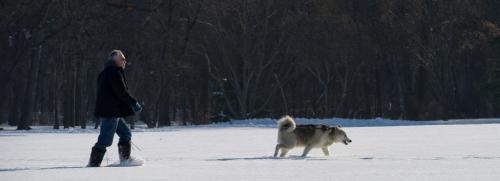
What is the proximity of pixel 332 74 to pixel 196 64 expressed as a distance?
923cm

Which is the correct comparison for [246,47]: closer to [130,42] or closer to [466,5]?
[130,42]

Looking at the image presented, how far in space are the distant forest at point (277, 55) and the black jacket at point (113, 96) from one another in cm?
3314

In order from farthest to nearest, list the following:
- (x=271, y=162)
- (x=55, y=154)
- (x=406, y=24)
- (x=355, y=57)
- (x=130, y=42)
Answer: (x=355, y=57), (x=406, y=24), (x=130, y=42), (x=55, y=154), (x=271, y=162)

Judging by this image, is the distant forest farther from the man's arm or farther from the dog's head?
the man's arm

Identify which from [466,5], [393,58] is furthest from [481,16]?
[393,58]

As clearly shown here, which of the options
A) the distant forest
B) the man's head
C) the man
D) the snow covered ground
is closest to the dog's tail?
the snow covered ground

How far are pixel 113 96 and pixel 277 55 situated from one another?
47.7m

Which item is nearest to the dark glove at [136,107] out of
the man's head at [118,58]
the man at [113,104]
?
the man at [113,104]

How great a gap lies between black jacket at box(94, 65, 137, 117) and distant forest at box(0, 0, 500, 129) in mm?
33136

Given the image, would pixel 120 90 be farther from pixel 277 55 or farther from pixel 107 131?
pixel 277 55

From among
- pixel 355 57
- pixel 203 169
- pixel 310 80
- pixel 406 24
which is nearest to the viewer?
pixel 203 169

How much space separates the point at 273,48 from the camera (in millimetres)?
61812

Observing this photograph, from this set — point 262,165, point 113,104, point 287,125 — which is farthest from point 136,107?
point 287,125

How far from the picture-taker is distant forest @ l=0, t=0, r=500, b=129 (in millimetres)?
54750
